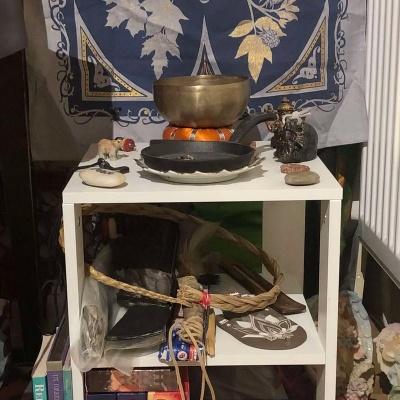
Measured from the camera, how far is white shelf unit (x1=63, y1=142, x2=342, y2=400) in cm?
108

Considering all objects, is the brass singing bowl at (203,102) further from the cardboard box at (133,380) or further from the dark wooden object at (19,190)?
the cardboard box at (133,380)

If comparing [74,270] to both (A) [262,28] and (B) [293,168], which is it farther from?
(A) [262,28]

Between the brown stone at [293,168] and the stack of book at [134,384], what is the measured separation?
385mm

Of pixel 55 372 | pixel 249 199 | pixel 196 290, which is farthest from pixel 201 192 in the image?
pixel 55 372

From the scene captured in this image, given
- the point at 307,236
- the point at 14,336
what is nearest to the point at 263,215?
the point at 307,236

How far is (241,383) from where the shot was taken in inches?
58.1

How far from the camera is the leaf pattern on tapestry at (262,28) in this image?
140 cm

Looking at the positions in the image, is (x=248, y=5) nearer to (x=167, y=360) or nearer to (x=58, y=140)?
(x=58, y=140)

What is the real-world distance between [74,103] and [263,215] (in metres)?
0.44

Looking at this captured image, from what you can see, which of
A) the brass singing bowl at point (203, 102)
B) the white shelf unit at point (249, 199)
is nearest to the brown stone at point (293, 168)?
the white shelf unit at point (249, 199)

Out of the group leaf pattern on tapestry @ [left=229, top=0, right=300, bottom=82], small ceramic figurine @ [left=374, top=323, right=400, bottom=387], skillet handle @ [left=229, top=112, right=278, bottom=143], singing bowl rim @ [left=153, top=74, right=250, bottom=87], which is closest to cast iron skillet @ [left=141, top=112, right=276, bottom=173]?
skillet handle @ [left=229, top=112, right=278, bottom=143]

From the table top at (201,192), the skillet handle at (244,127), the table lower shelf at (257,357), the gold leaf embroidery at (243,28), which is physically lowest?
the table lower shelf at (257,357)

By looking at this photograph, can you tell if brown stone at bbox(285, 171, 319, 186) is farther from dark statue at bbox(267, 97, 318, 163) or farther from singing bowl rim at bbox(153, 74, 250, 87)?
singing bowl rim at bbox(153, 74, 250, 87)

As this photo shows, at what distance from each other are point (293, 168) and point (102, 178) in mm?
310
